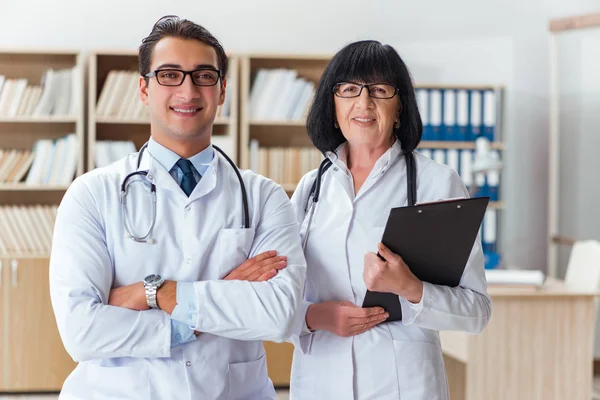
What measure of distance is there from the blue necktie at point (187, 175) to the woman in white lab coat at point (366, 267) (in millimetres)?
340

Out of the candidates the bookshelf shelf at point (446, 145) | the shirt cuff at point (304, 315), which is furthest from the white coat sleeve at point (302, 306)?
the bookshelf shelf at point (446, 145)

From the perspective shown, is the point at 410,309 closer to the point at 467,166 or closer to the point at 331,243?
the point at 331,243

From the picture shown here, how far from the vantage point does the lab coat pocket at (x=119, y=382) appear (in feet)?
4.91

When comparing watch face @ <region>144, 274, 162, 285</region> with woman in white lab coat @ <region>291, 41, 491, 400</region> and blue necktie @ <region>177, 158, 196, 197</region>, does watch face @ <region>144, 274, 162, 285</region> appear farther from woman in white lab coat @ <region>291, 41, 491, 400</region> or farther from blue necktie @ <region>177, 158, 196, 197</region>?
woman in white lab coat @ <region>291, 41, 491, 400</region>

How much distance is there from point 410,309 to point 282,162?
3.23 metres

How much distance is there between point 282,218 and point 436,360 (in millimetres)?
486

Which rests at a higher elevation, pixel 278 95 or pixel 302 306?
pixel 278 95

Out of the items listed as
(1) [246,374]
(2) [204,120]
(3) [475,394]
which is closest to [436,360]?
(1) [246,374]

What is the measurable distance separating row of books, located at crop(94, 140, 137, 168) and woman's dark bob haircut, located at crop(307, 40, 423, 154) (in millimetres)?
2987

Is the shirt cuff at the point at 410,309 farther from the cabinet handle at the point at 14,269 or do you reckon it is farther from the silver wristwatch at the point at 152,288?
the cabinet handle at the point at 14,269

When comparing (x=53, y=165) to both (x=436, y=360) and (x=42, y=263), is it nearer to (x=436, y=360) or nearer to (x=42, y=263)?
(x=42, y=263)

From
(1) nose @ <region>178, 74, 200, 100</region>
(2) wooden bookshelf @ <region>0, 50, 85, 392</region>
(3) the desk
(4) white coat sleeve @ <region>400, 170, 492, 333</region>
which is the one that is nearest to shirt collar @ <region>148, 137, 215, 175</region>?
(1) nose @ <region>178, 74, 200, 100</region>

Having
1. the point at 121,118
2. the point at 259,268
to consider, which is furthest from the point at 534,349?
the point at 121,118

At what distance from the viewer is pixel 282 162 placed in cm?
487
